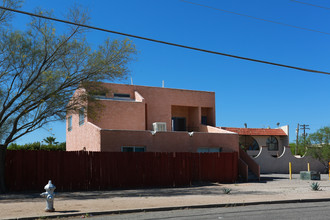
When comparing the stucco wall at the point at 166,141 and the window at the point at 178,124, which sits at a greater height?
the window at the point at 178,124

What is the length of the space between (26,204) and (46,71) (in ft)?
22.6

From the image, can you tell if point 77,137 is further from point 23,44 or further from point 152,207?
point 152,207

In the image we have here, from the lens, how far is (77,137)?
2808 cm

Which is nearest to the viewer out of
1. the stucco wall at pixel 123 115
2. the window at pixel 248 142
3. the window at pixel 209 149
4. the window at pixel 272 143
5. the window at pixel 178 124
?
the window at pixel 209 149

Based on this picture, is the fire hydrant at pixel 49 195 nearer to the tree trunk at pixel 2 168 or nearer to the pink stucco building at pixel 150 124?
the tree trunk at pixel 2 168

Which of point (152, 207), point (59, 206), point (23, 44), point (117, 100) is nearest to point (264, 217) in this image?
point (152, 207)

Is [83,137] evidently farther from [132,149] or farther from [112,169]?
[112,169]

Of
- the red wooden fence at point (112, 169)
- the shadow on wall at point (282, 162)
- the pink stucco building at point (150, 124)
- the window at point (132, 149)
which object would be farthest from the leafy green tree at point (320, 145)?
Answer: the window at point (132, 149)

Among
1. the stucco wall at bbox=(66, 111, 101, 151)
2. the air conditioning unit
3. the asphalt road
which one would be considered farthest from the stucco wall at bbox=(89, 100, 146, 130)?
the asphalt road

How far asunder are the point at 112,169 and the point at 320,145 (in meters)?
22.5

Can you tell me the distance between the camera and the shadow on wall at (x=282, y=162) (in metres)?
32.7

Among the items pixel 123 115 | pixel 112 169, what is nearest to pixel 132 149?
pixel 112 169

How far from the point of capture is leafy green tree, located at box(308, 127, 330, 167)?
1335 inches

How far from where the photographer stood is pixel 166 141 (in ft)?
79.2
